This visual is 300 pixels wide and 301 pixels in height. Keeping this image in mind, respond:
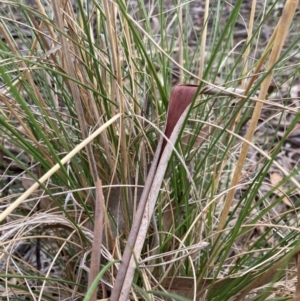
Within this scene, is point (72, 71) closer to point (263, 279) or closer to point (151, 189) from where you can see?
point (151, 189)

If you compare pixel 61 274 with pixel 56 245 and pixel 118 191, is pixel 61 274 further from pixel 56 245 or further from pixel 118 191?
pixel 118 191

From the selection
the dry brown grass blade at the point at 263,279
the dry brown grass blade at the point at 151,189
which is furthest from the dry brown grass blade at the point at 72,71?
the dry brown grass blade at the point at 263,279

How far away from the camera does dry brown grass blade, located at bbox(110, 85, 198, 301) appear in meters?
0.56

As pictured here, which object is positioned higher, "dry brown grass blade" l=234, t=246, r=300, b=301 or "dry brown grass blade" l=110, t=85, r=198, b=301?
"dry brown grass blade" l=110, t=85, r=198, b=301

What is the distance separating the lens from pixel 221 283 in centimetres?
70

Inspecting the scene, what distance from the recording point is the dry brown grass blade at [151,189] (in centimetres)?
56

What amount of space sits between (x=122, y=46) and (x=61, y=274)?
46 centimetres

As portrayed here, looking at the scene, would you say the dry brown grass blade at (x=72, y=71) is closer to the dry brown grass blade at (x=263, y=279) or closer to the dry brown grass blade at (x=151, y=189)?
the dry brown grass blade at (x=151, y=189)

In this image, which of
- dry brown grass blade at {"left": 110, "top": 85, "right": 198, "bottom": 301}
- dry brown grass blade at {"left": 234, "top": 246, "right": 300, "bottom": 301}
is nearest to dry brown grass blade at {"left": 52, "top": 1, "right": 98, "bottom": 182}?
dry brown grass blade at {"left": 110, "top": 85, "right": 198, "bottom": 301}

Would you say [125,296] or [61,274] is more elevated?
[125,296]

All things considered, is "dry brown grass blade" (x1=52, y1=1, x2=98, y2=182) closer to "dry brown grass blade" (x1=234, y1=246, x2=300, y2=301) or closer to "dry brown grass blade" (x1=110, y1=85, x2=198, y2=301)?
"dry brown grass blade" (x1=110, y1=85, x2=198, y2=301)

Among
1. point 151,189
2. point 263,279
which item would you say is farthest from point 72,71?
point 263,279

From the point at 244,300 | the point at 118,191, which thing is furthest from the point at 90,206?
the point at 244,300

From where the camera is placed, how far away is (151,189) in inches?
23.4
